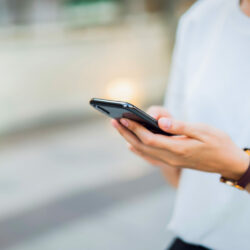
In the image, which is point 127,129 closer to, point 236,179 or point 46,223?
point 236,179

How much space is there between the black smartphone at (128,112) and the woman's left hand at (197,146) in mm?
16

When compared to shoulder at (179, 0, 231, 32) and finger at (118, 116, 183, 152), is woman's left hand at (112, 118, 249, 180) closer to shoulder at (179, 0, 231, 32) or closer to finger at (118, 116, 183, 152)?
finger at (118, 116, 183, 152)

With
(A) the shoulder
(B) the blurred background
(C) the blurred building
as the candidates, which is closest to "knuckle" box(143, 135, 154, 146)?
(A) the shoulder

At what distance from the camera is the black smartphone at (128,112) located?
858 mm

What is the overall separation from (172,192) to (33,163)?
1.59 meters

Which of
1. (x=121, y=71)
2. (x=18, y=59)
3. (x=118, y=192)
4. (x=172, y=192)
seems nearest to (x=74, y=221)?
(x=118, y=192)

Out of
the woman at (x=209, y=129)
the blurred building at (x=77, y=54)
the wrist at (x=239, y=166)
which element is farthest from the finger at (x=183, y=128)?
the blurred building at (x=77, y=54)

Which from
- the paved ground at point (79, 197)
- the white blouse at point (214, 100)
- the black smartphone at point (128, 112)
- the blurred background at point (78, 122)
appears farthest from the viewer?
the blurred background at point (78, 122)

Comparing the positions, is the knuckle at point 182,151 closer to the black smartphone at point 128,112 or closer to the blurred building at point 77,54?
the black smartphone at point 128,112

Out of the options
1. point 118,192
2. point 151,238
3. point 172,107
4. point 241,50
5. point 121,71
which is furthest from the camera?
point 121,71

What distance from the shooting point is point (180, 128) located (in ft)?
2.87

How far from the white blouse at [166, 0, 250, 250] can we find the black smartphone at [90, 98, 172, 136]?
0.70ft

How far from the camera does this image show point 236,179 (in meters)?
0.94

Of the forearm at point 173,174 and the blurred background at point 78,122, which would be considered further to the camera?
the blurred background at point 78,122
